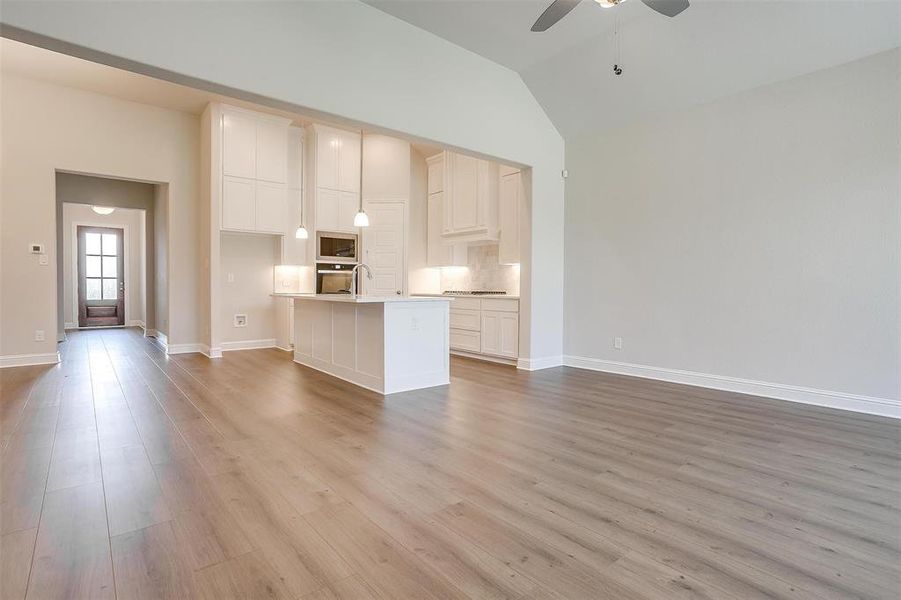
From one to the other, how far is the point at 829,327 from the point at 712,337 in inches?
37.4

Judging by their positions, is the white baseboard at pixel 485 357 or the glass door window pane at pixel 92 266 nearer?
the white baseboard at pixel 485 357

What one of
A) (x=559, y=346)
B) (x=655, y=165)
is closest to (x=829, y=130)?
(x=655, y=165)

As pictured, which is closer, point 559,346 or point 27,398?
point 27,398

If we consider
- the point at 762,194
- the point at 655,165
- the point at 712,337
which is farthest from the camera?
the point at 655,165

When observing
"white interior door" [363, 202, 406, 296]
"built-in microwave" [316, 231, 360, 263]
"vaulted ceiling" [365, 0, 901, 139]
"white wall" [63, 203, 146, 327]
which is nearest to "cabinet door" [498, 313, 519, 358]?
"white interior door" [363, 202, 406, 296]

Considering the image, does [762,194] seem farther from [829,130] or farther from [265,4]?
[265,4]

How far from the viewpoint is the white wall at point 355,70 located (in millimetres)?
2799

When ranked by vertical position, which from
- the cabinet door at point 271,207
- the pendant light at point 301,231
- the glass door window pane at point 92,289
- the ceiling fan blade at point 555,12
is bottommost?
the glass door window pane at point 92,289

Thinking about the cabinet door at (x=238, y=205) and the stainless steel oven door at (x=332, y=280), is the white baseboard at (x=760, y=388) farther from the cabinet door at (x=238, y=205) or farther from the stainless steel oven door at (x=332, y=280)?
the cabinet door at (x=238, y=205)

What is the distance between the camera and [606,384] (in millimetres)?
4824

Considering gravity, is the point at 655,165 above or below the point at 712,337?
above

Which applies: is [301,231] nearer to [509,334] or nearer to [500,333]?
[500,333]

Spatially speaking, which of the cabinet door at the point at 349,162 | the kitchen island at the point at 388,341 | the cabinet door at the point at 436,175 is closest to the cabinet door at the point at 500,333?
the kitchen island at the point at 388,341

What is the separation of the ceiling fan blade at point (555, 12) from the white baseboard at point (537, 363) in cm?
369
